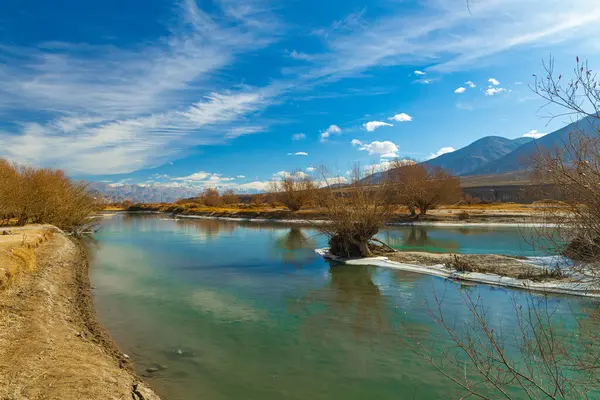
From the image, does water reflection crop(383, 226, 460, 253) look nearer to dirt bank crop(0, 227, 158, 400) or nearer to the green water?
the green water

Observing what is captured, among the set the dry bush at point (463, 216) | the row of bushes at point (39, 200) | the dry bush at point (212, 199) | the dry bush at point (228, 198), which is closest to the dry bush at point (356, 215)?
the row of bushes at point (39, 200)

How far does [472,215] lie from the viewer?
5312 centimetres

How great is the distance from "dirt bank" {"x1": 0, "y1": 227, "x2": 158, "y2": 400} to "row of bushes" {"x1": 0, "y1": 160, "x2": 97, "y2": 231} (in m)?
19.8

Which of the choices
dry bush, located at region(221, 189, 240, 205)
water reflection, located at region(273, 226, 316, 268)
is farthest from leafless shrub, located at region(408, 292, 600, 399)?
dry bush, located at region(221, 189, 240, 205)

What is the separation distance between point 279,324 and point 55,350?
5815mm

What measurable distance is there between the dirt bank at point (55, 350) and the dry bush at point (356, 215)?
524 inches

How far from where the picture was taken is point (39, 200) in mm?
35375

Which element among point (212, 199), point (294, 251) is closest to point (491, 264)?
point (294, 251)

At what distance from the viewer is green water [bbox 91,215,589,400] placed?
7771 millimetres

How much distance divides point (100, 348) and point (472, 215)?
2088 inches

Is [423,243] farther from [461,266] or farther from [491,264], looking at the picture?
[461,266]

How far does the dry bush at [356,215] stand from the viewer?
70.8ft

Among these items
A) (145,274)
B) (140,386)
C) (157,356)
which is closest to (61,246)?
(145,274)

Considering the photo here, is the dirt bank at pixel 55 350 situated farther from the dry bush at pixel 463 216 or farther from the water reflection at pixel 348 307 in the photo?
the dry bush at pixel 463 216
